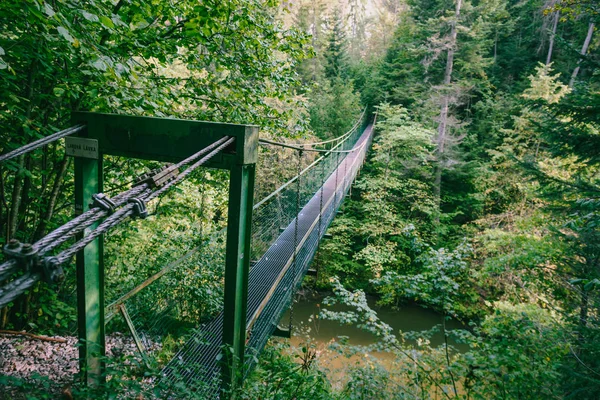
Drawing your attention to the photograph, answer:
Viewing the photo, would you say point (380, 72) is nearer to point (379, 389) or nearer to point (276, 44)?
point (276, 44)

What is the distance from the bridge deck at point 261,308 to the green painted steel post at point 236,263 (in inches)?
3.5

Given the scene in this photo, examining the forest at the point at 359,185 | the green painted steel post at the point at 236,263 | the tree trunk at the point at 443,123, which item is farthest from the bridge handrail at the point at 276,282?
the tree trunk at the point at 443,123

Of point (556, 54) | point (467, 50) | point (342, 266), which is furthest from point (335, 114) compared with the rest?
point (556, 54)

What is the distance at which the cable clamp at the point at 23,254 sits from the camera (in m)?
0.46

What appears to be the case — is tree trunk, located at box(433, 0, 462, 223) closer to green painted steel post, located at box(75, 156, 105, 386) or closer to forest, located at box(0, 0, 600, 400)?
forest, located at box(0, 0, 600, 400)

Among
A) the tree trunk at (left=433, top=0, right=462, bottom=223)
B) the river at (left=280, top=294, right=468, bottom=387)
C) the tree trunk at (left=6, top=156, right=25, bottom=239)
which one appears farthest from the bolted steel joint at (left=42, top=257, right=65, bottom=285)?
the tree trunk at (left=433, top=0, right=462, bottom=223)

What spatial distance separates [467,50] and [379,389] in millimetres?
9956

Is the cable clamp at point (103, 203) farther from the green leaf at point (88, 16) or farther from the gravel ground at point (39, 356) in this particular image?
the gravel ground at point (39, 356)

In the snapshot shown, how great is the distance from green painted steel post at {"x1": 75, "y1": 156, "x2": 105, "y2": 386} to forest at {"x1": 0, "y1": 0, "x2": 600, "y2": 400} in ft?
0.31

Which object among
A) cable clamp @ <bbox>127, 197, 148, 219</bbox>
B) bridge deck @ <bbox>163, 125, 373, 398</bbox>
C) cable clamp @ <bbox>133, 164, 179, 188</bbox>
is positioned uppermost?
cable clamp @ <bbox>133, 164, 179, 188</bbox>

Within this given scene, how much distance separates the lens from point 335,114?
12164 mm

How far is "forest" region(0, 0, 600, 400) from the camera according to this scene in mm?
1749

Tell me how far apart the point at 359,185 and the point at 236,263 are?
866 cm

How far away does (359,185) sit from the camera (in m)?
9.61
